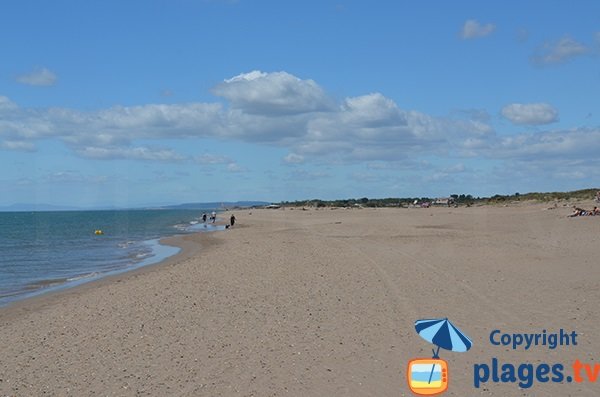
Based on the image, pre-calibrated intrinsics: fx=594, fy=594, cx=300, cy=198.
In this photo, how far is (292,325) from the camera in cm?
1107

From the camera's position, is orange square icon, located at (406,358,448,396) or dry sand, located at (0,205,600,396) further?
dry sand, located at (0,205,600,396)

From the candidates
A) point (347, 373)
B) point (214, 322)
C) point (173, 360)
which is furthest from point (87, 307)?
point (347, 373)

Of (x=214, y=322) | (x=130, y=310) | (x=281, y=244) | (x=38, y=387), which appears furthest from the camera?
(x=281, y=244)

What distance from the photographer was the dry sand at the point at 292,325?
7965 mm

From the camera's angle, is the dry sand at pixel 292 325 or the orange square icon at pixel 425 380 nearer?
the orange square icon at pixel 425 380

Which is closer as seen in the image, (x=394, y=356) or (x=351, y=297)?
(x=394, y=356)

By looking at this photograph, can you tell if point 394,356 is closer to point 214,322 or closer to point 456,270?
point 214,322

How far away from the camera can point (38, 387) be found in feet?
26.4

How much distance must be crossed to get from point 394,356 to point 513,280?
8104 mm

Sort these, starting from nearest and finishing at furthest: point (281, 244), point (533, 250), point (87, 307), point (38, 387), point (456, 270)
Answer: point (38, 387)
point (87, 307)
point (456, 270)
point (533, 250)
point (281, 244)

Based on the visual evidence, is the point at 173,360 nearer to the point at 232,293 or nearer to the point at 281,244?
the point at 232,293

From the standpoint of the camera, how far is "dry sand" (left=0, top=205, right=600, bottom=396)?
7965 millimetres

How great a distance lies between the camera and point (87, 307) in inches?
574

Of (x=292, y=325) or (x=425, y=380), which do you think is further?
(x=292, y=325)
